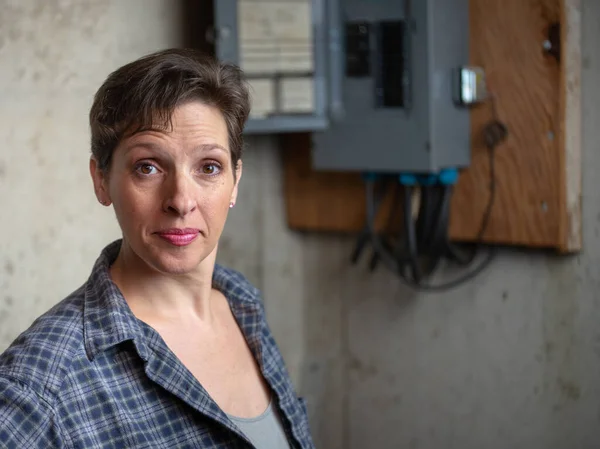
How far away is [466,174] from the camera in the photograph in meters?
2.00

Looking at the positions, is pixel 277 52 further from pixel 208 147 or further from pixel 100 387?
pixel 100 387

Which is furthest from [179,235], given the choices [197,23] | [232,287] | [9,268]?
[197,23]

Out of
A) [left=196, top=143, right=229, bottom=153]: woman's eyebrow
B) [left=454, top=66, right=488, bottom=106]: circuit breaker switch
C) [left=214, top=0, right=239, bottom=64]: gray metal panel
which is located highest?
[left=214, top=0, right=239, bottom=64]: gray metal panel

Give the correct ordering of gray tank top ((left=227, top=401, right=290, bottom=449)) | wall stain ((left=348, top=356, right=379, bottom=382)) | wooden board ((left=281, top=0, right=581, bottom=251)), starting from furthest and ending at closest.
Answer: wall stain ((left=348, top=356, right=379, bottom=382)) → wooden board ((left=281, top=0, right=581, bottom=251)) → gray tank top ((left=227, top=401, right=290, bottom=449))

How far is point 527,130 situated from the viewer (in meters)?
1.88

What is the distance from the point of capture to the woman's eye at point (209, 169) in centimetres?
118

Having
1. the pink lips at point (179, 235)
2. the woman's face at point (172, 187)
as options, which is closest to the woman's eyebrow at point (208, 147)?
the woman's face at point (172, 187)

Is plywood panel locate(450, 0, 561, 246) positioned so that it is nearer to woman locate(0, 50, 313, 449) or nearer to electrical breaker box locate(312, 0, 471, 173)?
electrical breaker box locate(312, 0, 471, 173)

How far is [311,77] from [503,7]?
1.62ft

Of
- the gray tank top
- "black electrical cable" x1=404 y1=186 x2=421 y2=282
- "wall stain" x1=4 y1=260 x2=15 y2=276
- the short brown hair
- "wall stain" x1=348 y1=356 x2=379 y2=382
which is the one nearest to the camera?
the short brown hair

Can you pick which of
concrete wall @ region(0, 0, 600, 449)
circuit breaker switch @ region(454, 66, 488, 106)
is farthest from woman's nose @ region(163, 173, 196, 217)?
circuit breaker switch @ region(454, 66, 488, 106)

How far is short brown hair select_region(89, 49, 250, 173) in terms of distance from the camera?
1.11 m

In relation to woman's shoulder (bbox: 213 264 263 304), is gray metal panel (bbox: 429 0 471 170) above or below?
above

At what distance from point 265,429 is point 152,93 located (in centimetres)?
56
